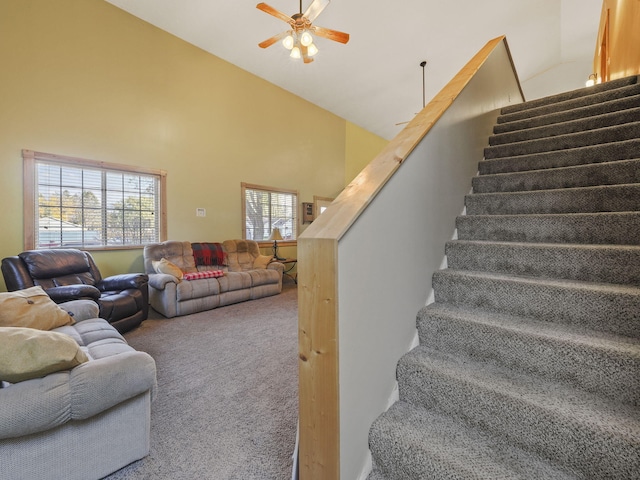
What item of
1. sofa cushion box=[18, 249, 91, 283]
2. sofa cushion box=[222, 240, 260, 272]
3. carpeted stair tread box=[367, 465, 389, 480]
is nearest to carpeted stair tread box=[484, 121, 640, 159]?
carpeted stair tread box=[367, 465, 389, 480]

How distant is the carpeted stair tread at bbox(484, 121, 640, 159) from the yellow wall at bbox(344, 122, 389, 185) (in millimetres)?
5365

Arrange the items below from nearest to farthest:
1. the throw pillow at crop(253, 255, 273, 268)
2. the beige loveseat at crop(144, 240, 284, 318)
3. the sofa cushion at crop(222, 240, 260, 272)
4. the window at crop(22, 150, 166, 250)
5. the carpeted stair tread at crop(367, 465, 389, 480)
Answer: the carpeted stair tread at crop(367, 465, 389, 480)
the window at crop(22, 150, 166, 250)
the beige loveseat at crop(144, 240, 284, 318)
the sofa cushion at crop(222, 240, 260, 272)
the throw pillow at crop(253, 255, 273, 268)

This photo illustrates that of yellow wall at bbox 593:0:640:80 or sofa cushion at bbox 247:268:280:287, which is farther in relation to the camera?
sofa cushion at bbox 247:268:280:287

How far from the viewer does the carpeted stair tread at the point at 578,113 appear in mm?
2207

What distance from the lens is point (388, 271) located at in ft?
3.79

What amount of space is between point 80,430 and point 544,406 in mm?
1824

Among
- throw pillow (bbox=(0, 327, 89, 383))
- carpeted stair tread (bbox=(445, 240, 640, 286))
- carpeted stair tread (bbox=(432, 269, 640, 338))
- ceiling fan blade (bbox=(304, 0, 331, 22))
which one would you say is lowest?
throw pillow (bbox=(0, 327, 89, 383))

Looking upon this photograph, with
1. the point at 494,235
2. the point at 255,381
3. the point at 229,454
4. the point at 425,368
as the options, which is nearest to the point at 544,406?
the point at 425,368

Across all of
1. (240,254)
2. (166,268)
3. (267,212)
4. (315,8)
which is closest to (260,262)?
(240,254)

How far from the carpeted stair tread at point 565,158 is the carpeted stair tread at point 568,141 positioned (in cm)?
16

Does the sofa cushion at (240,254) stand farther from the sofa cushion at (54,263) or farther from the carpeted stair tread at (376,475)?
the carpeted stair tread at (376,475)

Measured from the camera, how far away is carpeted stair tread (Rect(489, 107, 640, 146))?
2.06 m

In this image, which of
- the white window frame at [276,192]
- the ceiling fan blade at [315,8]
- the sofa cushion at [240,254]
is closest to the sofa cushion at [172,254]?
the sofa cushion at [240,254]

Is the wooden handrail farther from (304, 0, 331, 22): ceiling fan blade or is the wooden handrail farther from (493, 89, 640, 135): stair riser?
(304, 0, 331, 22): ceiling fan blade
